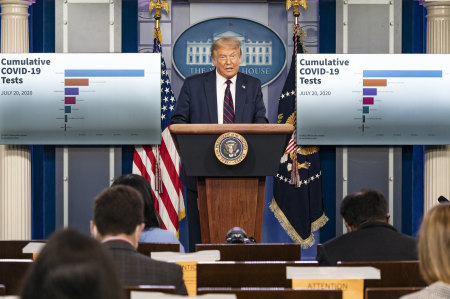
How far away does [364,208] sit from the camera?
4.23 metres

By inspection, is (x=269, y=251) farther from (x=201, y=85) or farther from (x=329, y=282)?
(x=201, y=85)

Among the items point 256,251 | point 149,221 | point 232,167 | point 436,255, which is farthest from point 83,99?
point 436,255

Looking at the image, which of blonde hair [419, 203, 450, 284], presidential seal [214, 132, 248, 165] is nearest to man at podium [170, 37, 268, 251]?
presidential seal [214, 132, 248, 165]

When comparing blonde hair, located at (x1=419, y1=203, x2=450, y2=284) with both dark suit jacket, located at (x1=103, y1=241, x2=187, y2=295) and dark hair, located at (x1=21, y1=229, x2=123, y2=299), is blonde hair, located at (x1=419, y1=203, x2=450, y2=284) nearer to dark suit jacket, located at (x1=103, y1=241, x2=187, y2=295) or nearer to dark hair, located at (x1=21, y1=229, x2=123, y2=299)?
dark suit jacket, located at (x1=103, y1=241, x2=187, y2=295)

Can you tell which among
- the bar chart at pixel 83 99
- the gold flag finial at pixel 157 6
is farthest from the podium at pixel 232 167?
the gold flag finial at pixel 157 6

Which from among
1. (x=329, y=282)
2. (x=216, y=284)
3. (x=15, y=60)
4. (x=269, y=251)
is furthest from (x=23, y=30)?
(x=329, y=282)

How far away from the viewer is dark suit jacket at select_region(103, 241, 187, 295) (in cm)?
293

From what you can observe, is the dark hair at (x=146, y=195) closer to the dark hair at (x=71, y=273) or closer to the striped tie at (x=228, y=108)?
the striped tie at (x=228, y=108)

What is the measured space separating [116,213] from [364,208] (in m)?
1.70

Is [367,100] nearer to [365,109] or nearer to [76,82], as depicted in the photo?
[365,109]

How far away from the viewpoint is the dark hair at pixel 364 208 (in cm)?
420

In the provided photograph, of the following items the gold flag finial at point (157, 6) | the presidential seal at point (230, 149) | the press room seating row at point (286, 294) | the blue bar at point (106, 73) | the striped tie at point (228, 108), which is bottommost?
the press room seating row at point (286, 294)

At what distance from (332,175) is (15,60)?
11.5 feet

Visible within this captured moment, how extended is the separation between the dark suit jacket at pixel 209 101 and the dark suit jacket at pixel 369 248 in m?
2.41
